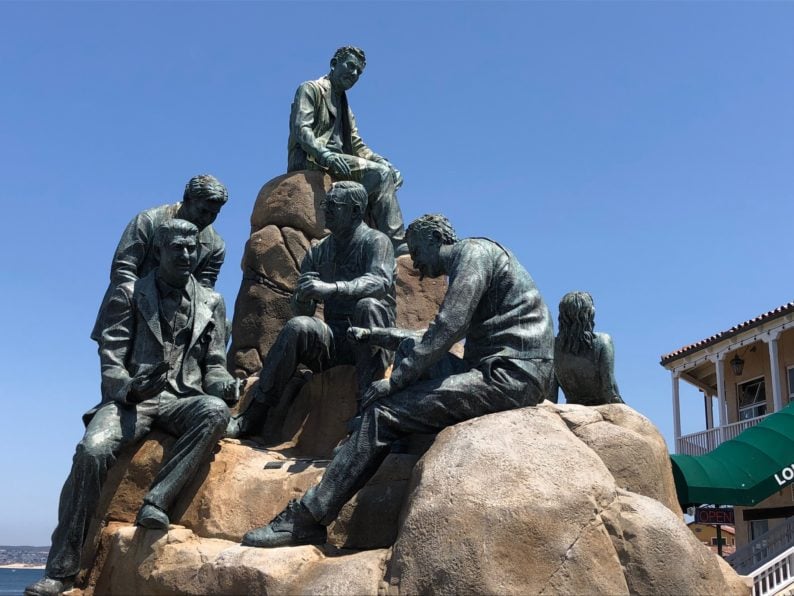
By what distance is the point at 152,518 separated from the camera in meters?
5.30

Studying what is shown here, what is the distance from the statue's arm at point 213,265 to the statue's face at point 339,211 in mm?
1067

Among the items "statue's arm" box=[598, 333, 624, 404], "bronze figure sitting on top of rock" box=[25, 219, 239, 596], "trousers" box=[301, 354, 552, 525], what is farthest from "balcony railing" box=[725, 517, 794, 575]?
"bronze figure sitting on top of rock" box=[25, 219, 239, 596]

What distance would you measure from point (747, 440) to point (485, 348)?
10.7 m

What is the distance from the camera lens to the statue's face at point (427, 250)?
5.59m

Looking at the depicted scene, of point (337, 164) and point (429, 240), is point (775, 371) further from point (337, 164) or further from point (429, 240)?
point (429, 240)

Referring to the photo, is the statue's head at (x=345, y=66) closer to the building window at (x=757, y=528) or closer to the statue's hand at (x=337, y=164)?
the statue's hand at (x=337, y=164)

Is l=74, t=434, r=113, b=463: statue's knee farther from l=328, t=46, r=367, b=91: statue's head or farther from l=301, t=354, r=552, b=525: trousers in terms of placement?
l=328, t=46, r=367, b=91: statue's head

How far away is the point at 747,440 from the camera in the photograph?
14648 mm

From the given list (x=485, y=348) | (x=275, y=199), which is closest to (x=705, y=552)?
(x=485, y=348)

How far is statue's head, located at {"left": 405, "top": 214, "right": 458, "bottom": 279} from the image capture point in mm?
5586

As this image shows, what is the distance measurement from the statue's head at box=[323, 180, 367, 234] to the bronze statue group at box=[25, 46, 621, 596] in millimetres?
10

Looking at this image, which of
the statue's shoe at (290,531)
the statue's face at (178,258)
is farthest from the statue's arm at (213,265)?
the statue's shoe at (290,531)

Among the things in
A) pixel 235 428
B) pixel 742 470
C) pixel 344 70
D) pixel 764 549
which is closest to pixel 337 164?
pixel 344 70

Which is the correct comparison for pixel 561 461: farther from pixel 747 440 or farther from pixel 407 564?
pixel 747 440
